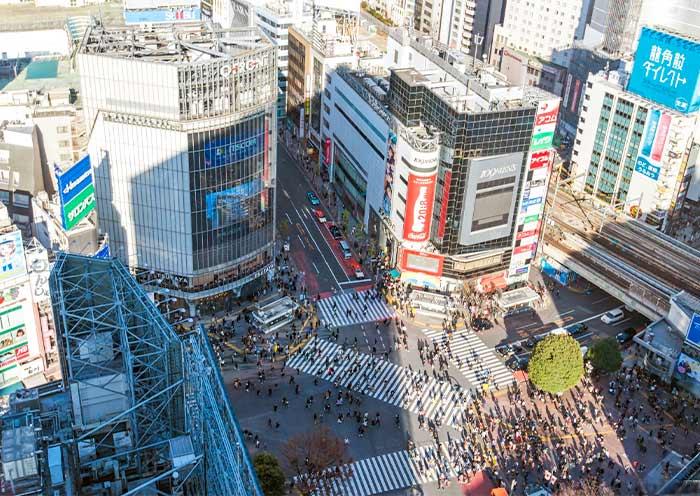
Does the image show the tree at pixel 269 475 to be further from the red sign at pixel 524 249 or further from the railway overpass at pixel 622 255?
the railway overpass at pixel 622 255

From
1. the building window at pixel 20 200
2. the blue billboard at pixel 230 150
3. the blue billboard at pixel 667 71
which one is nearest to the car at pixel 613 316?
the blue billboard at pixel 667 71

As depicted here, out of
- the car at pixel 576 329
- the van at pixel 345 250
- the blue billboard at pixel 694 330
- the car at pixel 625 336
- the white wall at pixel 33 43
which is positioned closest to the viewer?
the blue billboard at pixel 694 330

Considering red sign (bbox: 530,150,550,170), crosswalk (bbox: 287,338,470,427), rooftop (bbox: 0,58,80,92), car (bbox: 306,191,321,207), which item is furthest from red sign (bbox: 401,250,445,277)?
rooftop (bbox: 0,58,80,92)

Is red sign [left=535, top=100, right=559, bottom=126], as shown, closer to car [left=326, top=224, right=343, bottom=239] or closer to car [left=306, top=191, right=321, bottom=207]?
car [left=326, top=224, right=343, bottom=239]

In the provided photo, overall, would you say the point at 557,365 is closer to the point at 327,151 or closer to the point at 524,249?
the point at 524,249

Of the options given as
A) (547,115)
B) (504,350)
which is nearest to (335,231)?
(504,350)
